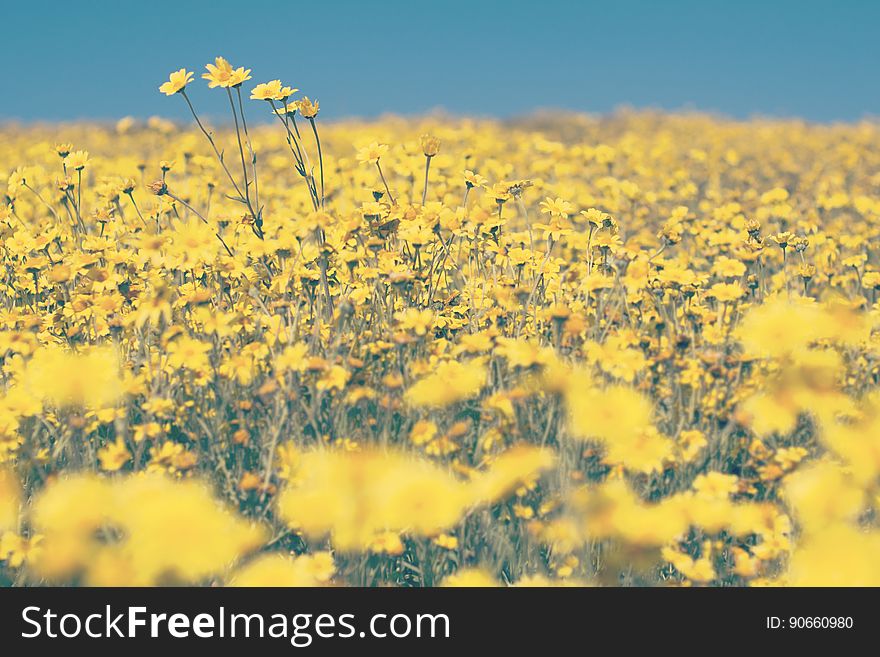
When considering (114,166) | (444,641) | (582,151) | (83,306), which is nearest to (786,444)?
(444,641)

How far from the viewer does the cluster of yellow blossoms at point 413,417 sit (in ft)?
5.61

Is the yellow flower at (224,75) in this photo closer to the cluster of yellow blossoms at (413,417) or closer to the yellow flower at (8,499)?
the cluster of yellow blossoms at (413,417)

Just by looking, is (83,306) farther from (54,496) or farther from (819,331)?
(819,331)

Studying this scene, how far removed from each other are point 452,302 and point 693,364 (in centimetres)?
110

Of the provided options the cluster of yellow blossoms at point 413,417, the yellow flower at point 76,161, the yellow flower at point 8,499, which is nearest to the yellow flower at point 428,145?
the cluster of yellow blossoms at point 413,417

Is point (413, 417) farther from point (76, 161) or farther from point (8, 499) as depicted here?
point (76, 161)

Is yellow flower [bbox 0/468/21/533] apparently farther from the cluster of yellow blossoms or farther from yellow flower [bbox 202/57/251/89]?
yellow flower [bbox 202/57/251/89]

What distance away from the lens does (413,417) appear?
100 inches

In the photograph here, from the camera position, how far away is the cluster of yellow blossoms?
1.71m

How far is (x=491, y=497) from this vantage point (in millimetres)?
1921

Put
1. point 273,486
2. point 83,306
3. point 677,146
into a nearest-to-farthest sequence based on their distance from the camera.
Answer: point 273,486 < point 83,306 < point 677,146

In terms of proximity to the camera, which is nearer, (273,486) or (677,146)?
(273,486)

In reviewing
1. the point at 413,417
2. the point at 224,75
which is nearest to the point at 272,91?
the point at 224,75

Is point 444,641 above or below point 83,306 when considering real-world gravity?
below
